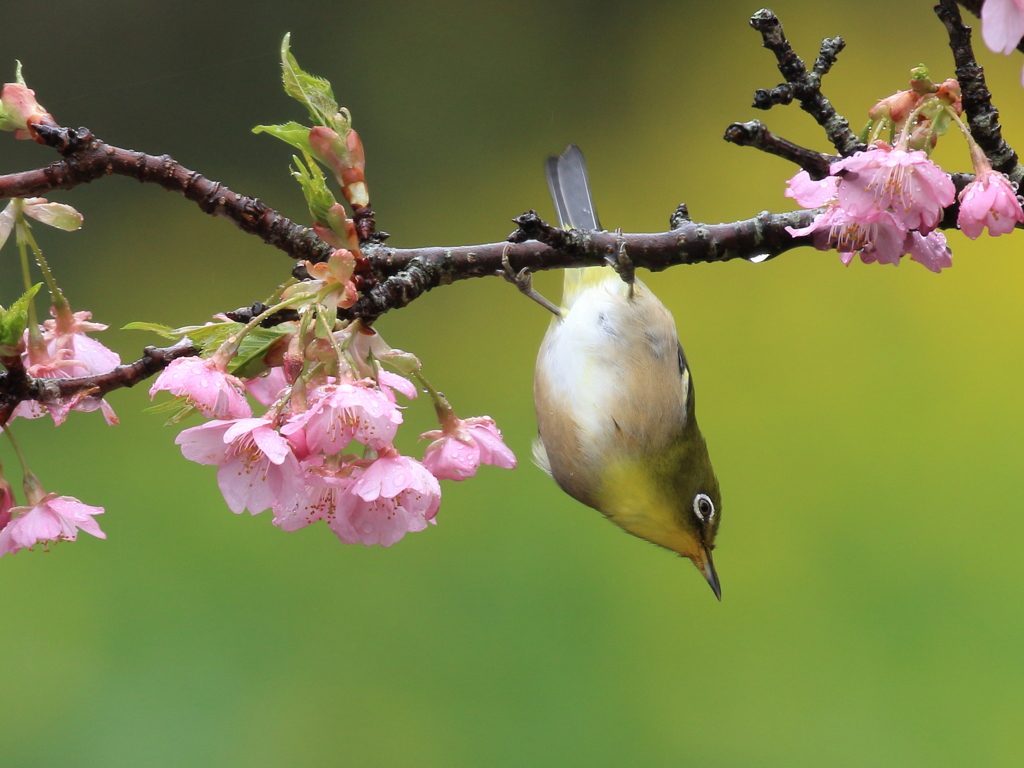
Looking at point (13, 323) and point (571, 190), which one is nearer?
point (13, 323)

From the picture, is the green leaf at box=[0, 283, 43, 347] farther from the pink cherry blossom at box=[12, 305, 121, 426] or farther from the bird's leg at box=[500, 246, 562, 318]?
the bird's leg at box=[500, 246, 562, 318]

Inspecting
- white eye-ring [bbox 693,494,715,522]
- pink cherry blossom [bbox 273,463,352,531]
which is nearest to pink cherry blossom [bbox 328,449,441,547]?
pink cherry blossom [bbox 273,463,352,531]

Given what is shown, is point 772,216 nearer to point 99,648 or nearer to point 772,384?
point 772,384

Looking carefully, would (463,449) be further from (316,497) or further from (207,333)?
(207,333)

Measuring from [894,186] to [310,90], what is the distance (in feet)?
1.46

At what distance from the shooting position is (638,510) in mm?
1380

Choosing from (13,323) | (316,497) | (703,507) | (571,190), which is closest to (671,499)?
(703,507)

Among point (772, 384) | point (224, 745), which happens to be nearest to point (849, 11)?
point (772, 384)

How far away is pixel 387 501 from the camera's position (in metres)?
0.73

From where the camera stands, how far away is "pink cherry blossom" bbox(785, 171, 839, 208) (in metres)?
0.66

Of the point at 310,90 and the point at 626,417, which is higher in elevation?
the point at 310,90

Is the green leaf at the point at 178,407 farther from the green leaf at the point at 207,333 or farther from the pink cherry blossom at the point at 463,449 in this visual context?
the pink cherry blossom at the point at 463,449

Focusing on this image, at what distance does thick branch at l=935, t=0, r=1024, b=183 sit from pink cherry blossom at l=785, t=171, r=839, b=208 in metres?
0.10

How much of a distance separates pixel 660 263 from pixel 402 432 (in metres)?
2.08
